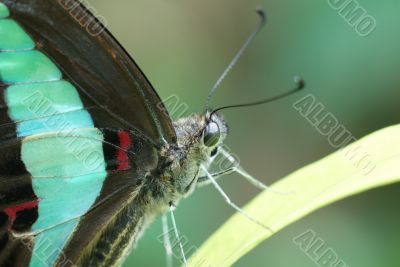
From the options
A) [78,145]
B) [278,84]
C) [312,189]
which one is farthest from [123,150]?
[278,84]

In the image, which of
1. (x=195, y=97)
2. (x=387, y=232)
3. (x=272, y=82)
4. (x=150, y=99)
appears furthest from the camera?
(x=195, y=97)

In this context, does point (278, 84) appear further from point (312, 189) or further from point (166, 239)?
point (312, 189)

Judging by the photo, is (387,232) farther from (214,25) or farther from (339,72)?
(214,25)

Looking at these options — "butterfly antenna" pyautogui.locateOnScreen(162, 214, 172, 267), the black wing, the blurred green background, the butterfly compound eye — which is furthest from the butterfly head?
the blurred green background

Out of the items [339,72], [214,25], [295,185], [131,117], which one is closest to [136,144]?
[131,117]

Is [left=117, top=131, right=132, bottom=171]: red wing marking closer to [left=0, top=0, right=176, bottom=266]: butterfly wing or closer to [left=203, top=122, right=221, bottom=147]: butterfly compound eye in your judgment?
[left=0, top=0, right=176, bottom=266]: butterfly wing

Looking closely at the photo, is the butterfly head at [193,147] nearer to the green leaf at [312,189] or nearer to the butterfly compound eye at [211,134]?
the butterfly compound eye at [211,134]
